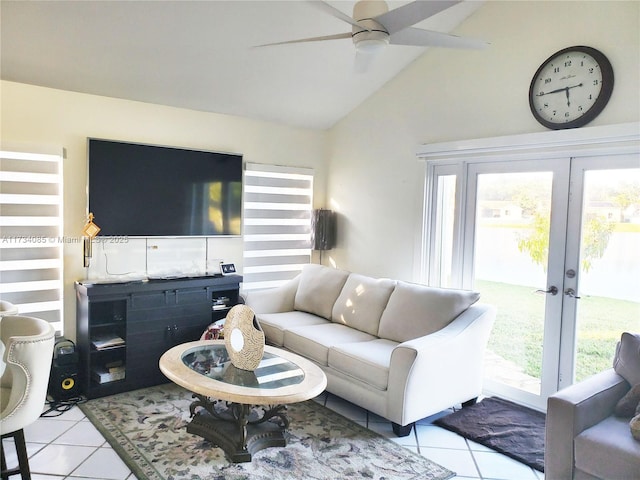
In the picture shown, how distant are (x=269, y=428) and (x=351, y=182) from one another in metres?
2.88

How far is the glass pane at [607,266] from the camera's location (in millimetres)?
3068

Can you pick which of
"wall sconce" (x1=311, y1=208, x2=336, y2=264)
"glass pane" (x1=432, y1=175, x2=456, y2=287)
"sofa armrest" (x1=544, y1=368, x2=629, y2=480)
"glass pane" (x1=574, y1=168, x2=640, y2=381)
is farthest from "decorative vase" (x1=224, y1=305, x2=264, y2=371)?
"glass pane" (x1=574, y1=168, x2=640, y2=381)

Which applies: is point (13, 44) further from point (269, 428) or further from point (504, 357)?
point (504, 357)

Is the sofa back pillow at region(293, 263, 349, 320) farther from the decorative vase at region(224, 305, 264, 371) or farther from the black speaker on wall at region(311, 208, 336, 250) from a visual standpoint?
the decorative vase at region(224, 305, 264, 371)

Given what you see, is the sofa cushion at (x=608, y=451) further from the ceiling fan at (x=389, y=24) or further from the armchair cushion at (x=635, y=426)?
the ceiling fan at (x=389, y=24)

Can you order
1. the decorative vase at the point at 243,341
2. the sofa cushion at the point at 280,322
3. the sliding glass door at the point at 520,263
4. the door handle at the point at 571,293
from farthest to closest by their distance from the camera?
the sofa cushion at the point at 280,322, the sliding glass door at the point at 520,263, the door handle at the point at 571,293, the decorative vase at the point at 243,341

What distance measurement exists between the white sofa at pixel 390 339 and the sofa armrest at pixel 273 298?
12 mm

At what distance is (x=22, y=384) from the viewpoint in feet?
7.26

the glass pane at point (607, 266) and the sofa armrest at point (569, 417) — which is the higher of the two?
the glass pane at point (607, 266)

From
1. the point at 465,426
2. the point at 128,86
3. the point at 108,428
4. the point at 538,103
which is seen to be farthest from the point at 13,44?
the point at 465,426

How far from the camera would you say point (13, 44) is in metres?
3.08

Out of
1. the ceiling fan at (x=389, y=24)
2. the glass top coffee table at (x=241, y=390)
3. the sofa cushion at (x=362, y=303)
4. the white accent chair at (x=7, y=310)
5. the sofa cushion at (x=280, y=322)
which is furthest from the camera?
the sofa cushion at (x=280, y=322)

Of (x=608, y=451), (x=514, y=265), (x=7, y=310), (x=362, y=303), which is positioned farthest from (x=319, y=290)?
(x=608, y=451)

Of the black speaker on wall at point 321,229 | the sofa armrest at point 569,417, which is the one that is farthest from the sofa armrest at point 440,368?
the black speaker on wall at point 321,229
